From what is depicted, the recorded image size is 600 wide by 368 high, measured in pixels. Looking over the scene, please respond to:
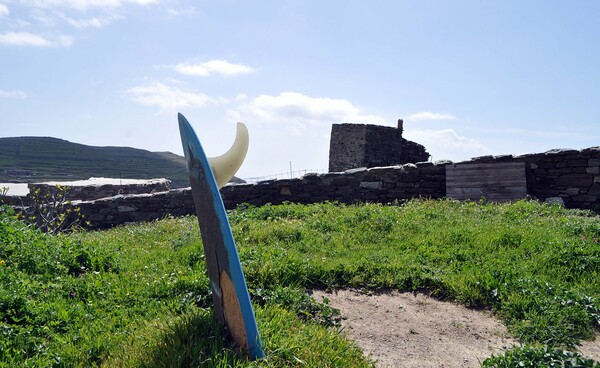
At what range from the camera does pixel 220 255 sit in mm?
3227

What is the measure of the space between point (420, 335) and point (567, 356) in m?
1.22

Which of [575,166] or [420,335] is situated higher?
[575,166]

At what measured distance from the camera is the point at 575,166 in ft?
36.1

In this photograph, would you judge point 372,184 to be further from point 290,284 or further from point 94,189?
point 94,189

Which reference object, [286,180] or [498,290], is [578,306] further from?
[286,180]

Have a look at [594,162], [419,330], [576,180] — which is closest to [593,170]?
[594,162]

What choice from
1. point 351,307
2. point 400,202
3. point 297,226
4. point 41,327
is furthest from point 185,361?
point 400,202

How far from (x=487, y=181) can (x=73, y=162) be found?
29957 millimetres

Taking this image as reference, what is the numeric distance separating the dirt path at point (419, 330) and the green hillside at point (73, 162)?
24.5 m

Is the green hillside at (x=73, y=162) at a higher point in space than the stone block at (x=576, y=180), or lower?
higher

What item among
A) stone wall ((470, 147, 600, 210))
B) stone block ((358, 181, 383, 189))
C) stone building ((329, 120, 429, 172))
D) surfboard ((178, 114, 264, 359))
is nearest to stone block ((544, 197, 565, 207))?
stone wall ((470, 147, 600, 210))

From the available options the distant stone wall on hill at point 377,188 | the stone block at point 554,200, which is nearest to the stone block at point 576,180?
the distant stone wall on hill at point 377,188

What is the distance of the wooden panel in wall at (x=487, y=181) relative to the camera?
1108 centimetres

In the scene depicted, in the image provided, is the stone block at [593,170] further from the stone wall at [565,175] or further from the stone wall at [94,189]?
the stone wall at [94,189]
